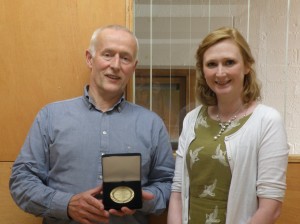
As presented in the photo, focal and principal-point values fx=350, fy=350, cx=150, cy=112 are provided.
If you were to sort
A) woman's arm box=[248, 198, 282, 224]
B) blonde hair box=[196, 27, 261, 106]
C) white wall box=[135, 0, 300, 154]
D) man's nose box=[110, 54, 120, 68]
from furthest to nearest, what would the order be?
white wall box=[135, 0, 300, 154], man's nose box=[110, 54, 120, 68], blonde hair box=[196, 27, 261, 106], woman's arm box=[248, 198, 282, 224]

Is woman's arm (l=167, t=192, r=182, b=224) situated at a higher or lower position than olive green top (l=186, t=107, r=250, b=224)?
lower

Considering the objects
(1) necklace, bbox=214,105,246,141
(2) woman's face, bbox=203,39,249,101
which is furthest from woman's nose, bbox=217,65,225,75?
(1) necklace, bbox=214,105,246,141

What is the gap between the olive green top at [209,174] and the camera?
106 cm

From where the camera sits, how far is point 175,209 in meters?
1.20

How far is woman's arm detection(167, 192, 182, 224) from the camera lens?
118 cm

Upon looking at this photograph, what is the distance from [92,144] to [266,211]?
0.61 m

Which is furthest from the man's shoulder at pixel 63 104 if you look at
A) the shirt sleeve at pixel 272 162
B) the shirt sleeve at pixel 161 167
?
the shirt sleeve at pixel 272 162

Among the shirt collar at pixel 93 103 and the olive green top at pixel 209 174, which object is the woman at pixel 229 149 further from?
the shirt collar at pixel 93 103

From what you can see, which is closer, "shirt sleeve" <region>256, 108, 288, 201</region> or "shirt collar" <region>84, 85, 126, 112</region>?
"shirt sleeve" <region>256, 108, 288, 201</region>

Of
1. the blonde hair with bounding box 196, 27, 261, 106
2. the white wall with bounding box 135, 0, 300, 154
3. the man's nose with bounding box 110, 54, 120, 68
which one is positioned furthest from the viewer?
the white wall with bounding box 135, 0, 300, 154

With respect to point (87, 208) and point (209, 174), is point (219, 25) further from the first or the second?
point (87, 208)

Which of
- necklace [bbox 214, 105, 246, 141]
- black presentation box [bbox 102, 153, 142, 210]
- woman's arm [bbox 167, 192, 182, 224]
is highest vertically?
necklace [bbox 214, 105, 246, 141]

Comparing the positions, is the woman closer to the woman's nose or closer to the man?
the woman's nose

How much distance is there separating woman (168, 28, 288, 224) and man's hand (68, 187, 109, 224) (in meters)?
0.25
